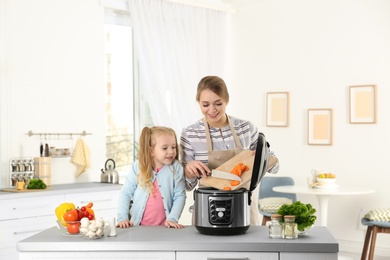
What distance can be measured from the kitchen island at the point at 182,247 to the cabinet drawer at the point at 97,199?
2.34 m

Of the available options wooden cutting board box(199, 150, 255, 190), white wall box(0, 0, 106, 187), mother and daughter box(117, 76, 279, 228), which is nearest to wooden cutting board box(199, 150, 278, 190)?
wooden cutting board box(199, 150, 255, 190)

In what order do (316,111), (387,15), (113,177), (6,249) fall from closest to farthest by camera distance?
(6,249) → (113,177) → (387,15) → (316,111)

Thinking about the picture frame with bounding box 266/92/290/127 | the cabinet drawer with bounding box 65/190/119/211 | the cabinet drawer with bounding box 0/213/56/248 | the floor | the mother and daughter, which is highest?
the picture frame with bounding box 266/92/290/127

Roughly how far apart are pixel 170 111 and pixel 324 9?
1.84 meters

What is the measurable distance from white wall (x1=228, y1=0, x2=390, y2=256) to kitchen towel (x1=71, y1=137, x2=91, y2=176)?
2.14 metres

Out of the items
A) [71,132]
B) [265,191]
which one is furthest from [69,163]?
[265,191]

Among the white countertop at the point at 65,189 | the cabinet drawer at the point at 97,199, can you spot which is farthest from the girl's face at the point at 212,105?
the cabinet drawer at the point at 97,199

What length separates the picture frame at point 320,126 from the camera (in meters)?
6.66

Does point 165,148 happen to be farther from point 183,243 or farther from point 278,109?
point 278,109

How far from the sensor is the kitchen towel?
575 centimetres

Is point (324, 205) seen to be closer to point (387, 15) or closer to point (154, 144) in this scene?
point (387, 15)

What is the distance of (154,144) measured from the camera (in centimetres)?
331

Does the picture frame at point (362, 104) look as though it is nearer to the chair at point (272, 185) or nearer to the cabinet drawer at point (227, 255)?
the chair at point (272, 185)

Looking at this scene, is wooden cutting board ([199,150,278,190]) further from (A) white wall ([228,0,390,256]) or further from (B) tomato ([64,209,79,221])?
(A) white wall ([228,0,390,256])
